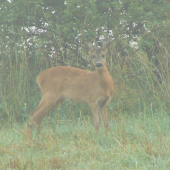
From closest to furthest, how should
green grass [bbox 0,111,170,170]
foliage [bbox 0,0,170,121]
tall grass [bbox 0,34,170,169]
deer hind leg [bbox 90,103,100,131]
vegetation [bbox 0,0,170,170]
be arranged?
green grass [bbox 0,111,170,170], tall grass [bbox 0,34,170,169], deer hind leg [bbox 90,103,100,131], vegetation [bbox 0,0,170,170], foliage [bbox 0,0,170,121]

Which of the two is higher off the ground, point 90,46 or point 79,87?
point 90,46

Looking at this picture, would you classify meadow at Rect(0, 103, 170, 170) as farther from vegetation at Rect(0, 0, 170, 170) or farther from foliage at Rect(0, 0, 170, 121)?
foliage at Rect(0, 0, 170, 121)

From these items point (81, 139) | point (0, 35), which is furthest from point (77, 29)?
point (81, 139)

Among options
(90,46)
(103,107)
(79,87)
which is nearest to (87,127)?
(103,107)

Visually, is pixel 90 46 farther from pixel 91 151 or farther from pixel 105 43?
pixel 91 151

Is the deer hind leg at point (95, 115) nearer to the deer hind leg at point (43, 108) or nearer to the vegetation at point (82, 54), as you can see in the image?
the vegetation at point (82, 54)

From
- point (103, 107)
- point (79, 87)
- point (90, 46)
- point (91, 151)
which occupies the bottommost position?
point (91, 151)

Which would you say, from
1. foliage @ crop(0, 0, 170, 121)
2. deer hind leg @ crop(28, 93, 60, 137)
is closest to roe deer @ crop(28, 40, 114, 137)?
deer hind leg @ crop(28, 93, 60, 137)

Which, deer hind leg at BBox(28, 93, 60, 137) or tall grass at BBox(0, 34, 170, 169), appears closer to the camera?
tall grass at BBox(0, 34, 170, 169)

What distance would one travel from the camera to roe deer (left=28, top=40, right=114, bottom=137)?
6054 millimetres

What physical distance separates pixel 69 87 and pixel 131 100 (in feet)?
3.53

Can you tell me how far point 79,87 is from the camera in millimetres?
6414

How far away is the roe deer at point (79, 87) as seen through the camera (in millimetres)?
6054

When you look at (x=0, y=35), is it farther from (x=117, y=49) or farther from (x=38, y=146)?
(x=38, y=146)
